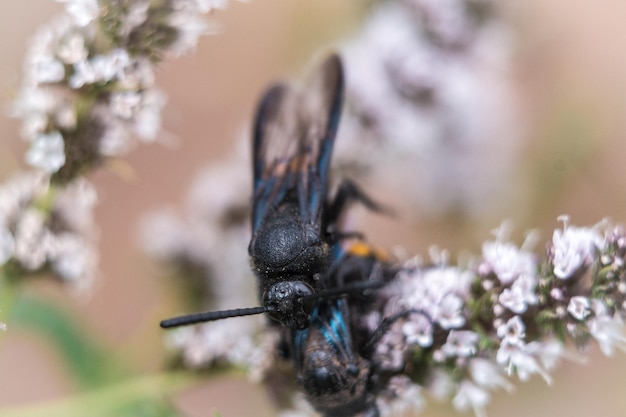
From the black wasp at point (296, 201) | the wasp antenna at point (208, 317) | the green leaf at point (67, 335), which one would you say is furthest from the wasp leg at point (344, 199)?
the green leaf at point (67, 335)

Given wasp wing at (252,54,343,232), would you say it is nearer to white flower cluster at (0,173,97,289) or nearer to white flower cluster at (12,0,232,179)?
white flower cluster at (12,0,232,179)

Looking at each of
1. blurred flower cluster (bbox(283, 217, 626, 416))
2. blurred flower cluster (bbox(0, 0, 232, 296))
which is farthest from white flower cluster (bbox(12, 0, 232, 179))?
blurred flower cluster (bbox(283, 217, 626, 416))

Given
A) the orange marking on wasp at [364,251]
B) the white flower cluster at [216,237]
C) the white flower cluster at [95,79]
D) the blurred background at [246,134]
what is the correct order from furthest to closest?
the blurred background at [246,134] < the white flower cluster at [216,237] < the orange marking on wasp at [364,251] < the white flower cluster at [95,79]

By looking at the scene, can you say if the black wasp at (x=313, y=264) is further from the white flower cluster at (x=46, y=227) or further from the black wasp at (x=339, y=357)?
the white flower cluster at (x=46, y=227)

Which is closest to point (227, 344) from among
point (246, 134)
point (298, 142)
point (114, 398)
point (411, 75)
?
point (114, 398)

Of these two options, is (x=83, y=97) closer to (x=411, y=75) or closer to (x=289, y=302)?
(x=289, y=302)

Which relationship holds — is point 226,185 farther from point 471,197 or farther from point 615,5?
point 615,5

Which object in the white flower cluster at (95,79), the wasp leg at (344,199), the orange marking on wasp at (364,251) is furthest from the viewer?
the wasp leg at (344,199)

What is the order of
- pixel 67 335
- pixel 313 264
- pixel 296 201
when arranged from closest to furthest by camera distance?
pixel 313 264
pixel 296 201
pixel 67 335
